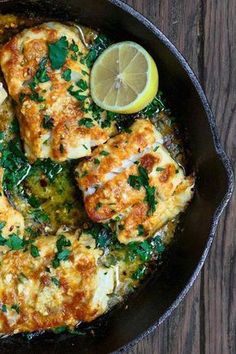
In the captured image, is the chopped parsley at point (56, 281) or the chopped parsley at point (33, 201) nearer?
the chopped parsley at point (56, 281)

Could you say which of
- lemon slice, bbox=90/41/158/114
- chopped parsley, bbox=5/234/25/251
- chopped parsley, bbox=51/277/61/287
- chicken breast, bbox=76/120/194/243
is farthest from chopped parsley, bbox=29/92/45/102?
chopped parsley, bbox=51/277/61/287

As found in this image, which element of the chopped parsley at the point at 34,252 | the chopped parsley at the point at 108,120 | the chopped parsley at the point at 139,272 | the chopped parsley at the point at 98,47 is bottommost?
the chopped parsley at the point at 139,272

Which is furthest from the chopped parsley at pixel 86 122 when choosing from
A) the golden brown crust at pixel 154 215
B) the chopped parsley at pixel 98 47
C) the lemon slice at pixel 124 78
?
the golden brown crust at pixel 154 215

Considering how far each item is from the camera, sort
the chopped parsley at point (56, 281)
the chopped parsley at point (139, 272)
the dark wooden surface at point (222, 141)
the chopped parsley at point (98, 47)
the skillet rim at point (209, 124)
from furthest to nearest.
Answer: the dark wooden surface at point (222, 141) < the chopped parsley at point (139, 272) < the chopped parsley at point (98, 47) < the chopped parsley at point (56, 281) < the skillet rim at point (209, 124)

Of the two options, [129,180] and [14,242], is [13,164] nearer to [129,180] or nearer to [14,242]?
[14,242]

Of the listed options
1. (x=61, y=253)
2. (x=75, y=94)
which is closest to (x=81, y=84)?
(x=75, y=94)

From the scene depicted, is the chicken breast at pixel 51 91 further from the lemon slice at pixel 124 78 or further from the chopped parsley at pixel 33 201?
the chopped parsley at pixel 33 201
